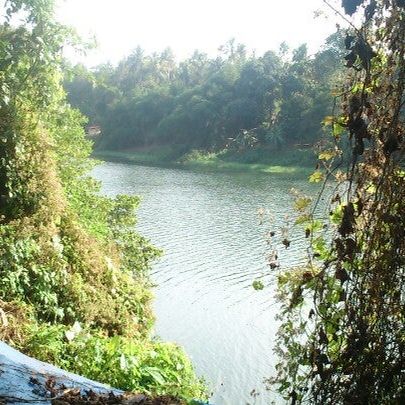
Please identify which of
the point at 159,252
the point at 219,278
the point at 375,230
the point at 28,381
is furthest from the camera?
the point at 219,278

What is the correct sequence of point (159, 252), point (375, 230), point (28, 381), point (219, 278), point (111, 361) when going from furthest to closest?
point (219, 278)
point (159, 252)
point (111, 361)
point (28, 381)
point (375, 230)

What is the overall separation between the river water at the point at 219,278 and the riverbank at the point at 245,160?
12178mm

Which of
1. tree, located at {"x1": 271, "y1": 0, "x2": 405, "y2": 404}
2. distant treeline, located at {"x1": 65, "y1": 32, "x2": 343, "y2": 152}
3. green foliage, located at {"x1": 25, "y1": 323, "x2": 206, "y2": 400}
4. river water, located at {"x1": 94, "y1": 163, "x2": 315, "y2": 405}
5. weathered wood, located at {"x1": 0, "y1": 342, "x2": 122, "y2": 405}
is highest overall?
distant treeline, located at {"x1": 65, "y1": 32, "x2": 343, "y2": 152}

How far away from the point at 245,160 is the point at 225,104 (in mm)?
9433

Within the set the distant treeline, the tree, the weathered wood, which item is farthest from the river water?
the distant treeline

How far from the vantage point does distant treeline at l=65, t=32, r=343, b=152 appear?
41.5 meters

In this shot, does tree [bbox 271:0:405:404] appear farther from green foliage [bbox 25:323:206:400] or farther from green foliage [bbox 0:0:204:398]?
green foliage [bbox 0:0:204:398]

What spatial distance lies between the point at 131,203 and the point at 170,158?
38863 millimetres

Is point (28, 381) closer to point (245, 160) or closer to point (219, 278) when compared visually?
point (219, 278)

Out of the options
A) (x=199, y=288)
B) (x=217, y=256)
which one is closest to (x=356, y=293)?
(x=199, y=288)

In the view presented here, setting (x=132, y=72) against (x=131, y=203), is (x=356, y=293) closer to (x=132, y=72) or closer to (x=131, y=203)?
(x=131, y=203)

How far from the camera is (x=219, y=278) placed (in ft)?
41.6

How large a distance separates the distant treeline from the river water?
39.9 ft

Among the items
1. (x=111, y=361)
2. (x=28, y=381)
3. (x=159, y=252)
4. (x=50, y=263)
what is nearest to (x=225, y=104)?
(x=159, y=252)
